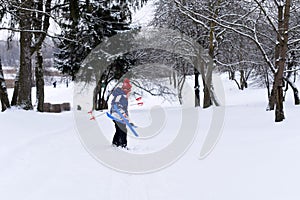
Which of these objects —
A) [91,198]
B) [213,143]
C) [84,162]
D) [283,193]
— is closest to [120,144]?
[84,162]

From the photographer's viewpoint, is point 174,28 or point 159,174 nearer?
point 159,174

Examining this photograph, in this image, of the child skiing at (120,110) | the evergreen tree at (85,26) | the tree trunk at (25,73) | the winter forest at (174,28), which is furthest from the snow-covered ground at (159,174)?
the evergreen tree at (85,26)

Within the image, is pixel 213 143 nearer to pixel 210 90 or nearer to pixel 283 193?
pixel 283 193

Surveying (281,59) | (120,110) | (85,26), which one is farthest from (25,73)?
(281,59)

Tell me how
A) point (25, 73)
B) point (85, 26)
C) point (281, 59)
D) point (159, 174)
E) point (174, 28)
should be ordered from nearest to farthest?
point (159, 174) → point (281, 59) → point (25, 73) → point (85, 26) → point (174, 28)

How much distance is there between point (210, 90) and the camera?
1700 centimetres

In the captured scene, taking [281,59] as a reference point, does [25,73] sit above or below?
below

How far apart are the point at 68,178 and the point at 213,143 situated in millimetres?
3417

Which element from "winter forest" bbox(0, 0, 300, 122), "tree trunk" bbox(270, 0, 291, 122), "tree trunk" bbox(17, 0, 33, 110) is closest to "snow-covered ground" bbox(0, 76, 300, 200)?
"tree trunk" bbox(270, 0, 291, 122)

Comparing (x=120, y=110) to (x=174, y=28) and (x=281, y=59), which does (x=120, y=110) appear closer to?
(x=281, y=59)

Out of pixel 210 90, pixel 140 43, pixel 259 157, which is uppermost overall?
pixel 140 43

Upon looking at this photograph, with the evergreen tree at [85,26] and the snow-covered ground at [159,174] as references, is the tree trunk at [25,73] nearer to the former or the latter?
the evergreen tree at [85,26]

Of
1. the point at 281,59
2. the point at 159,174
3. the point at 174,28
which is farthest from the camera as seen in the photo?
the point at 174,28

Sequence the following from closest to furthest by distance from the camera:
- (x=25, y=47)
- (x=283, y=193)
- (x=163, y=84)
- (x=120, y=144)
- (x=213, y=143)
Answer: (x=283, y=193), (x=213, y=143), (x=120, y=144), (x=25, y=47), (x=163, y=84)
